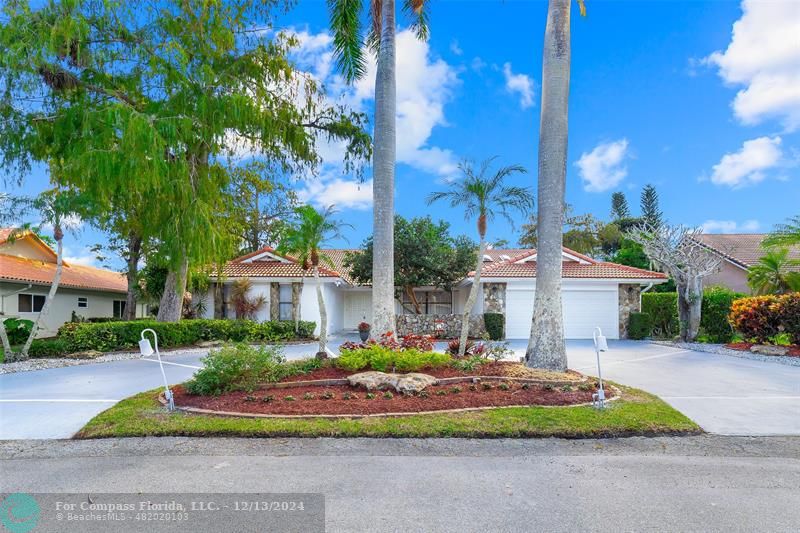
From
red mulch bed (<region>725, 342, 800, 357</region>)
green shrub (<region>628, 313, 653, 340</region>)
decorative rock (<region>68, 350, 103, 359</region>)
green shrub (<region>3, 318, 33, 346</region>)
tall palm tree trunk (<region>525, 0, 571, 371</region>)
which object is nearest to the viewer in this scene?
tall palm tree trunk (<region>525, 0, 571, 371</region>)

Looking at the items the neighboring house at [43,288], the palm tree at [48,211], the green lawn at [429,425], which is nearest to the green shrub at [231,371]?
the green lawn at [429,425]

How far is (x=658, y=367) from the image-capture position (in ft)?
35.8

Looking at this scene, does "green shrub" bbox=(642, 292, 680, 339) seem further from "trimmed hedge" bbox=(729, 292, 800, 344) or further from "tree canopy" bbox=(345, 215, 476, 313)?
"tree canopy" bbox=(345, 215, 476, 313)

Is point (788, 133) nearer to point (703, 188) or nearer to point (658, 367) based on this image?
point (703, 188)

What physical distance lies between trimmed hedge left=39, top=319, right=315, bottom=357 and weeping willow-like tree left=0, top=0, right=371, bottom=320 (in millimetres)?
1498

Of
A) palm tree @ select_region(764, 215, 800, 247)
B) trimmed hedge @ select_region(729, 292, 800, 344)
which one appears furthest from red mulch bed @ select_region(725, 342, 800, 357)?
palm tree @ select_region(764, 215, 800, 247)

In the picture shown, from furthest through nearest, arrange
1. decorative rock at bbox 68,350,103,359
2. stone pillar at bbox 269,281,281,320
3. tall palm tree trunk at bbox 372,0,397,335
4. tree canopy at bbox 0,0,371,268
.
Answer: stone pillar at bbox 269,281,281,320, decorative rock at bbox 68,350,103,359, tree canopy at bbox 0,0,371,268, tall palm tree trunk at bbox 372,0,397,335

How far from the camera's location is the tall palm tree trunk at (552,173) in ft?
29.5

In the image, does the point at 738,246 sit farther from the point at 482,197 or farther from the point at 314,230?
the point at 314,230

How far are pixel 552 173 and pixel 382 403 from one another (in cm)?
590

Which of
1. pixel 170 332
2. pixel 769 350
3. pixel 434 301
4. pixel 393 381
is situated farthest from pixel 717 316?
pixel 170 332

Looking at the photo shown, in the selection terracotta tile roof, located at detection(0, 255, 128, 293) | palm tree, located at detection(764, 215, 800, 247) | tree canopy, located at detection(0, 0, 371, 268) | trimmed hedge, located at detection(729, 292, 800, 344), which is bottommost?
trimmed hedge, located at detection(729, 292, 800, 344)

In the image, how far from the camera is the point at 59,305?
71.5ft

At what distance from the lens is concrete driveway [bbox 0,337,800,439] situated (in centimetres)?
601
